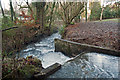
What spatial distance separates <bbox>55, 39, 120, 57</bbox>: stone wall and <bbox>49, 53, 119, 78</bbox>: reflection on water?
0.32m

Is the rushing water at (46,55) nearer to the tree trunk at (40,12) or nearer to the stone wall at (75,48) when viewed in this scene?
the stone wall at (75,48)

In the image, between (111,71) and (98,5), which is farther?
(98,5)

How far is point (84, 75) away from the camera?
106 inches

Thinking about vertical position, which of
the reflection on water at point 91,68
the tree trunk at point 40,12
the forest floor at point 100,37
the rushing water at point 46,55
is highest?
the tree trunk at point 40,12

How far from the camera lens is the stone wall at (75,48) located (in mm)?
4125

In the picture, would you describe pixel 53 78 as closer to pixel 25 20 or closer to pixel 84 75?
pixel 84 75

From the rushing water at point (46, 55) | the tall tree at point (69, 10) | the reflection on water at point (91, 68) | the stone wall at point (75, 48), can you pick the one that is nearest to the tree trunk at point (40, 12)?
the tall tree at point (69, 10)

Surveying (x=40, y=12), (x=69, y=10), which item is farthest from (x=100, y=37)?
(x=40, y=12)

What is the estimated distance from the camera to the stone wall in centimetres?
412

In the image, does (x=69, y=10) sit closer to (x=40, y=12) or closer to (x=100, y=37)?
(x=40, y=12)

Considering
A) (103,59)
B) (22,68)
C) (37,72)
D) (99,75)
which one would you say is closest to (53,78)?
(37,72)

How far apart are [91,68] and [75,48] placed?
6.68ft

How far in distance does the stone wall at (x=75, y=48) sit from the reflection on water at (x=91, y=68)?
1.04 ft

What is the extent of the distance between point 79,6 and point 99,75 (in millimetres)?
9481
